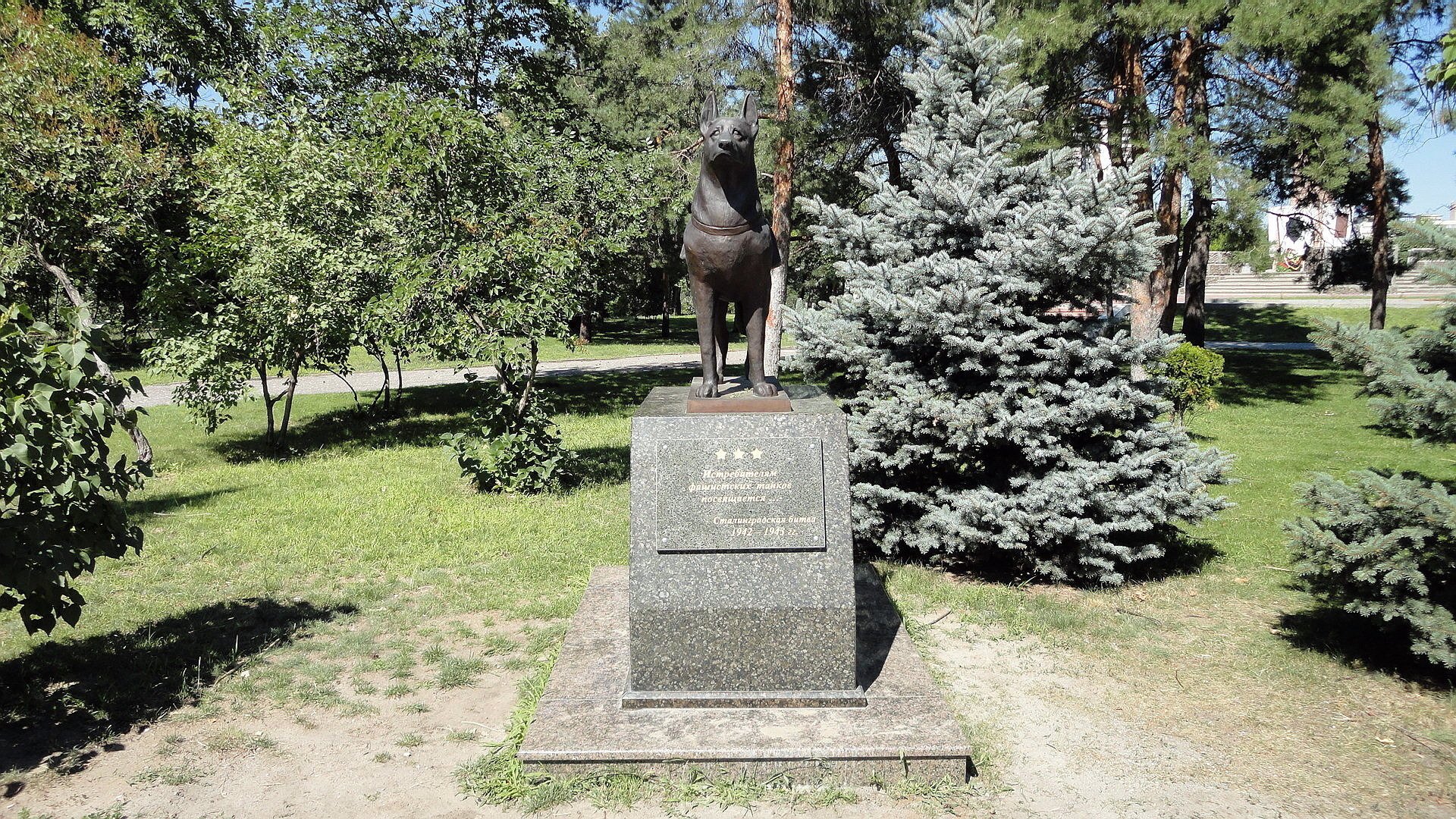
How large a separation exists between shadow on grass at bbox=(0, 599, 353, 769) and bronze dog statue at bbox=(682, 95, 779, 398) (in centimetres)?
300

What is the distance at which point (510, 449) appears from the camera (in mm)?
8500

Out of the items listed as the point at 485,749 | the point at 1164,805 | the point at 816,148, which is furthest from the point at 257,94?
the point at 1164,805

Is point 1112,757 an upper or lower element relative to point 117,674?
lower

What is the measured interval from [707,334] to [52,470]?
302 centimetres

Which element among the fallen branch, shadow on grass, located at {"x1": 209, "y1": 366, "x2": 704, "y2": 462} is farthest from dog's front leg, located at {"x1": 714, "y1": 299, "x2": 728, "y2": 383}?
shadow on grass, located at {"x1": 209, "y1": 366, "x2": 704, "y2": 462}

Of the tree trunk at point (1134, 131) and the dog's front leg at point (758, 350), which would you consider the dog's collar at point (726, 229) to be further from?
the tree trunk at point (1134, 131)

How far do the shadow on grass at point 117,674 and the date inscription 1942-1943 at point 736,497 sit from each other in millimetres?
2624

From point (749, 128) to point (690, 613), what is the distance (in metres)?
2.21

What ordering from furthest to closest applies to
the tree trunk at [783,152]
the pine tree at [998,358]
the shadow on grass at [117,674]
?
the tree trunk at [783,152]
the pine tree at [998,358]
the shadow on grass at [117,674]

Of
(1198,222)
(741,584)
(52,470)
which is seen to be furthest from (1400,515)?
(1198,222)

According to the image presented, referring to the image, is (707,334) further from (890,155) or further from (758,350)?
(890,155)

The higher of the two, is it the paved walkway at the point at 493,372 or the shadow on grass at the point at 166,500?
the paved walkway at the point at 493,372

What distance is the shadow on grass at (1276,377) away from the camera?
15422 millimetres

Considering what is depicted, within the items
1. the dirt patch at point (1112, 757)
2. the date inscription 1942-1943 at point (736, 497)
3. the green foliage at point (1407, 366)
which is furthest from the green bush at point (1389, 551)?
the date inscription 1942-1943 at point (736, 497)
